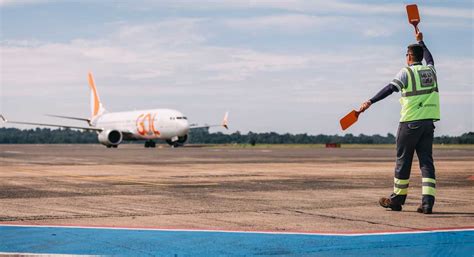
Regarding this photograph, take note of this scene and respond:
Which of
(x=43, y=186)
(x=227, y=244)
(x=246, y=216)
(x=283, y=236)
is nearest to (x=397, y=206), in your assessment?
(x=246, y=216)

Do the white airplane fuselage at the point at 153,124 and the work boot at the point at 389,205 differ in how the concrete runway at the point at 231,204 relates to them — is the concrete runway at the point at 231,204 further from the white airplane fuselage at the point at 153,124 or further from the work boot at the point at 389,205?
the white airplane fuselage at the point at 153,124

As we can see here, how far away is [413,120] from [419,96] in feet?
1.06

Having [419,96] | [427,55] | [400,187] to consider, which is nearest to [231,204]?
[400,187]

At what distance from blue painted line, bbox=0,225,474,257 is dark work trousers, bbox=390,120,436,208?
201 centimetres

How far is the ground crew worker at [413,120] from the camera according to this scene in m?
9.08

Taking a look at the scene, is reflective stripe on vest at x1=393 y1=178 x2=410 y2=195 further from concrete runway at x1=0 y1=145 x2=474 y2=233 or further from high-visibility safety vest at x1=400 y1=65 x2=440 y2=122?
high-visibility safety vest at x1=400 y1=65 x2=440 y2=122

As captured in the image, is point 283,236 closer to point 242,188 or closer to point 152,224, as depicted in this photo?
point 152,224

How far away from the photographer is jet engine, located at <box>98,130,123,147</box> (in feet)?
216

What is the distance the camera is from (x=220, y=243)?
20.9ft

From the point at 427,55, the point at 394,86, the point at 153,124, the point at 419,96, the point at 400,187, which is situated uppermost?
the point at 153,124

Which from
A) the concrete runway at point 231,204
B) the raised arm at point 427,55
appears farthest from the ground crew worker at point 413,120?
the concrete runway at point 231,204

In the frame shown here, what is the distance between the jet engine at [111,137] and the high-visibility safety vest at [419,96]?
58187mm

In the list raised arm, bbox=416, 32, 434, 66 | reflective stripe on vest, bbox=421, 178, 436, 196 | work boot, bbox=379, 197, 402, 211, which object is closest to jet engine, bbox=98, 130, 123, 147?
raised arm, bbox=416, 32, 434, 66

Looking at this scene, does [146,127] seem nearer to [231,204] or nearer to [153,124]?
[153,124]
